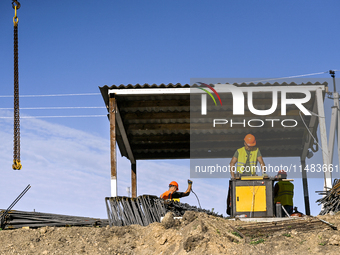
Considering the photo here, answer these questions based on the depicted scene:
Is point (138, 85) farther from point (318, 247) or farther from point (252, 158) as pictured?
point (318, 247)

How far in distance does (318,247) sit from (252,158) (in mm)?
5161

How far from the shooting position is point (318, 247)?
327 inches

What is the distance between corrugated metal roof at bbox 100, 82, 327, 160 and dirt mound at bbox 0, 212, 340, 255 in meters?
4.97

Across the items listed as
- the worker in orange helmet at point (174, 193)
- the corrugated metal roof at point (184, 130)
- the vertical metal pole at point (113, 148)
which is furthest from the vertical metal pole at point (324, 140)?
the vertical metal pole at point (113, 148)

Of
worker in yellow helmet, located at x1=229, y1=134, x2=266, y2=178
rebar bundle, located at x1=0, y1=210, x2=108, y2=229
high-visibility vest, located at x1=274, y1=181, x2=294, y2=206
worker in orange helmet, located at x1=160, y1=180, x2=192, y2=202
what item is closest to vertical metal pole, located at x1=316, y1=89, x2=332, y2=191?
high-visibility vest, located at x1=274, y1=181, x2=294, y2=206

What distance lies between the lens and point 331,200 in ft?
36.1

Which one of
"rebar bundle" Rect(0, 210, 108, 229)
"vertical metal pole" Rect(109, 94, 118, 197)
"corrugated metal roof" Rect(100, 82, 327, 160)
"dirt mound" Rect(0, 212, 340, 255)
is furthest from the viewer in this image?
"corrugated metal roof" Rect(100, 82, 327, 160)

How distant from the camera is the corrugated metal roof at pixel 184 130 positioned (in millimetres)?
15297

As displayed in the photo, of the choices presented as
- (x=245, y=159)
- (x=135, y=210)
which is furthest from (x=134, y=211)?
(x=245, y=159)

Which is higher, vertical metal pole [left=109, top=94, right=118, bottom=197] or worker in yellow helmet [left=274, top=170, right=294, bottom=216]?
vertical metal pole [left=109, top=94, right=118, bottom=197]

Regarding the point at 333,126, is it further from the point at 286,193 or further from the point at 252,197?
the point at 252,197

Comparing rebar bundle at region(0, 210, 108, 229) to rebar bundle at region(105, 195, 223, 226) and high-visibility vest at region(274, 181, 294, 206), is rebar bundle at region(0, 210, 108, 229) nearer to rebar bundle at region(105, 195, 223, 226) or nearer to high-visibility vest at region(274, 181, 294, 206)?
rebar bundle at region(105, 195, 223, 226)

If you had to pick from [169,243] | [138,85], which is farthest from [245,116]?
[169,243]

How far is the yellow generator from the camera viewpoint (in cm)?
1140
